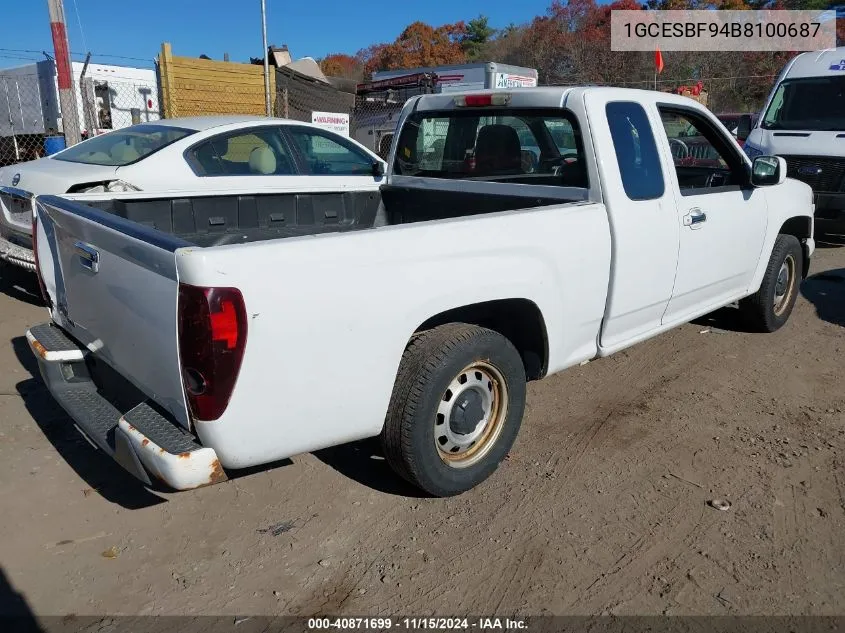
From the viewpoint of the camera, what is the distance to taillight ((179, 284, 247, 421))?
7.63 ft

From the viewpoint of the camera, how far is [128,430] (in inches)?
103

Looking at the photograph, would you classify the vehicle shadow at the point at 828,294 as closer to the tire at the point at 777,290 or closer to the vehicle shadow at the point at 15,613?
the tire at the point at 777,290

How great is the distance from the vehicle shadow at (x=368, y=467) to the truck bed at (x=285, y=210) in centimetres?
137

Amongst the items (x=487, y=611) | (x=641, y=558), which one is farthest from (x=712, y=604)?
(x=487, y=611)

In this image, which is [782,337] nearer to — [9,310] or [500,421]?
[500,421]

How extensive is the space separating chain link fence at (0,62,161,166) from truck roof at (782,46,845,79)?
11318mm

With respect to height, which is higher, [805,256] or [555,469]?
[805,256]

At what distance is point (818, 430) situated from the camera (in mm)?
4129

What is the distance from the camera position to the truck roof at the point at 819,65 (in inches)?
384

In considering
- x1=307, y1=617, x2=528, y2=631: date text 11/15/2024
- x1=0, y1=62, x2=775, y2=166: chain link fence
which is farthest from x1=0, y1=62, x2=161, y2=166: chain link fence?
x1=307, y1=617, x2=528, y2=631: date text 11/15/2024

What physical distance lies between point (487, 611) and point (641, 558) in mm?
744

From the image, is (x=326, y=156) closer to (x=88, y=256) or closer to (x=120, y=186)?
(x=120, y=186)

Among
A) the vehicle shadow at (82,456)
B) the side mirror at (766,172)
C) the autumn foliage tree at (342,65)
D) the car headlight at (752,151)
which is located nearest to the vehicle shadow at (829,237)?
the car headlight at (752,151)

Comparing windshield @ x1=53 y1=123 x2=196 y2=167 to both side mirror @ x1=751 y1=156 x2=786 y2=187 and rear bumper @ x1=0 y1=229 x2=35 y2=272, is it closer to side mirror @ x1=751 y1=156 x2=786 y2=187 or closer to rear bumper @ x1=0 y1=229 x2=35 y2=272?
rear bumper @ x1=0 y1=229 x2=35 y2=272
